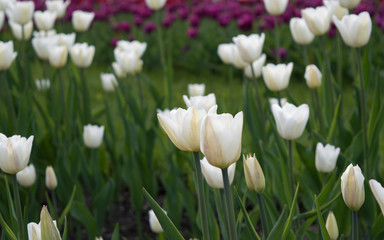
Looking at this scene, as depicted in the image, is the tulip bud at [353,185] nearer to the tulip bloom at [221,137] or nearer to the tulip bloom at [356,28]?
the tulip bloom at [221,137]

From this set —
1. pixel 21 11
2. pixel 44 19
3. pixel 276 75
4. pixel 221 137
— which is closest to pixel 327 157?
pixel 276 75

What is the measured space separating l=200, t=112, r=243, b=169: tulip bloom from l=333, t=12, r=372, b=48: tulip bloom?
3.36 feet

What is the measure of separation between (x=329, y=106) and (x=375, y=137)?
1.47ft

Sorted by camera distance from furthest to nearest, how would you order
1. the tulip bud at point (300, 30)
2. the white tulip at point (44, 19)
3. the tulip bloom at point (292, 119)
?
the white tulip at point (44, 19) < the tulip bud at point (300, 30) < the tulip bloom at point (292, 119)

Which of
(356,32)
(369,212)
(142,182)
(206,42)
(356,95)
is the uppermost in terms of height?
(356,32)

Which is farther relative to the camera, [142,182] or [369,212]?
[142,182]

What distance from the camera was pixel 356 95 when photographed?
8.38 ft

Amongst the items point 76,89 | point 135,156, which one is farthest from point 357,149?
point 76,89

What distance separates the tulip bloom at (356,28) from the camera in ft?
6.63

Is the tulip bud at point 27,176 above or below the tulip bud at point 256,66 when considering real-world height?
below

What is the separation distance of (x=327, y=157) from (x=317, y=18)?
2.36 feet

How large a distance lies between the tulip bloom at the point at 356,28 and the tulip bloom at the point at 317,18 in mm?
342

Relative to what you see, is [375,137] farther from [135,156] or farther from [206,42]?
[206,42]

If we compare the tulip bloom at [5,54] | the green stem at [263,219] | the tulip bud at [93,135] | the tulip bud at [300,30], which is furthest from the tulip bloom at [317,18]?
the tulip bloom at [5,54]
